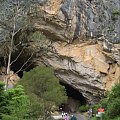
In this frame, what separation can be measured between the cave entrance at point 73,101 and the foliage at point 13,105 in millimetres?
18636

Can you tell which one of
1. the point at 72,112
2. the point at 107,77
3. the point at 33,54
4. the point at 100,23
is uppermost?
the point at 100,23

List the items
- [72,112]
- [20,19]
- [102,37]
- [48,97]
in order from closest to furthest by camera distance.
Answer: [48,97] < [20,19] < [102,37] < [72,112]

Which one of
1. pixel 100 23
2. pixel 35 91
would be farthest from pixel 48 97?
pixel 100 23

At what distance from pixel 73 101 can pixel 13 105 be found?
20790 millimetres

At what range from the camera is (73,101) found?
34906 mm

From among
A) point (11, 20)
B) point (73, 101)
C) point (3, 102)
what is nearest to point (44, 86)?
point (11, 20)

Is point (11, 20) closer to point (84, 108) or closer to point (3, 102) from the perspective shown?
point (84, 108)

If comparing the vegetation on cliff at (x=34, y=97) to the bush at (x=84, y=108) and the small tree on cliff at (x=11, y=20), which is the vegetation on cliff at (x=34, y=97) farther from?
the bush at (x=84, y=108)

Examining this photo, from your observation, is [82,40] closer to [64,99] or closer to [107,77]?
[107,77]

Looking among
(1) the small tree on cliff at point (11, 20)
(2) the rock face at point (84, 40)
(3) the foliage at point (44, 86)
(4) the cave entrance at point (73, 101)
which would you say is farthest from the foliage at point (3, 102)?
(4) the cave entrance at point (73, 101)

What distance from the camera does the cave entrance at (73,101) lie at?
33938mm

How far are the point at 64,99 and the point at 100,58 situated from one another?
7690 mm

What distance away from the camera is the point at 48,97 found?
22.2 m

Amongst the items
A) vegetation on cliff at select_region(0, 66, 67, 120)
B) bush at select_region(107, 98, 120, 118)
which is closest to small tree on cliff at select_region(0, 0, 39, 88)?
vegetation on cliff at select_region(0, 66, 67, 120)
